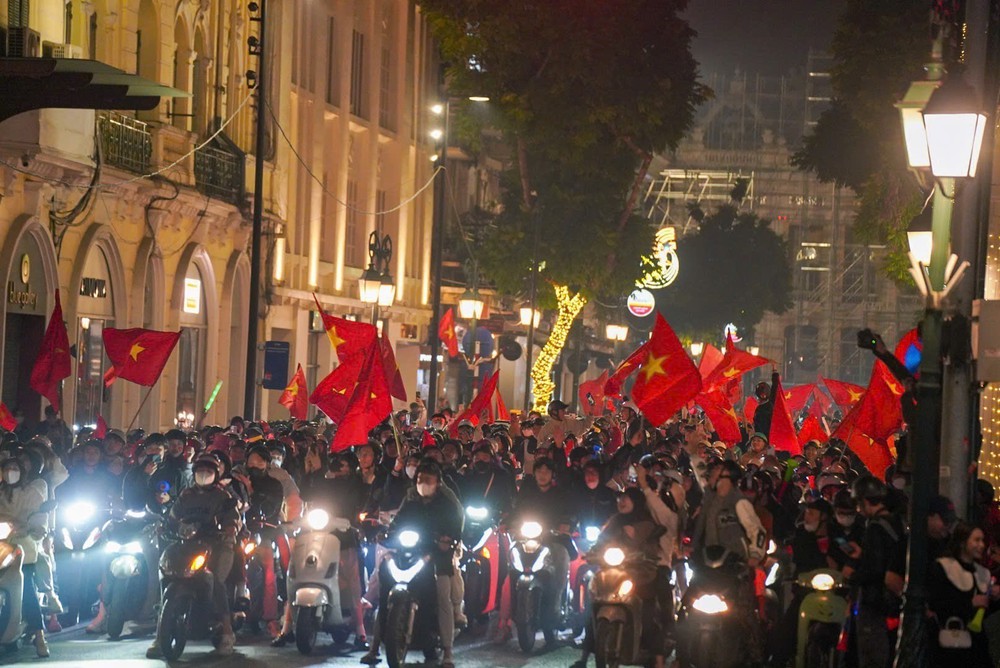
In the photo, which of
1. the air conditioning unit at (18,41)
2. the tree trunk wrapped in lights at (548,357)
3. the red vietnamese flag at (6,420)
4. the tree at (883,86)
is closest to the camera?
the red vietnamese flag at (6,420)

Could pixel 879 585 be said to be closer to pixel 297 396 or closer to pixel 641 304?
pixel 297 396

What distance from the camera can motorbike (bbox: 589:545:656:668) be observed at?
14.1 metres

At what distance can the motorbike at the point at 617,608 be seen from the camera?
14.1m

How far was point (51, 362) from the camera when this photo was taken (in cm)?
2180

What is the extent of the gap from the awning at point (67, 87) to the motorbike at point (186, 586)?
5.84 meters

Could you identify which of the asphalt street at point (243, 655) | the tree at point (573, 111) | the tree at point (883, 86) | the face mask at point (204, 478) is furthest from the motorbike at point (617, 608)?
the tree at point (573, 111)

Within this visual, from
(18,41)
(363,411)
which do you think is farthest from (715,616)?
(18,41)

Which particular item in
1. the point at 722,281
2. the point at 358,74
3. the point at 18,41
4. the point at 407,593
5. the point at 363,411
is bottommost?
the point at 407,593

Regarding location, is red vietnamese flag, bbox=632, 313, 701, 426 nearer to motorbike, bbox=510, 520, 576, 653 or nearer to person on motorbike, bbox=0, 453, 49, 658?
motorbike, bbox=510, 520, 576, 653

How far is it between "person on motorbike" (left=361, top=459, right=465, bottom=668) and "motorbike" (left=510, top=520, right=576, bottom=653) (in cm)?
137

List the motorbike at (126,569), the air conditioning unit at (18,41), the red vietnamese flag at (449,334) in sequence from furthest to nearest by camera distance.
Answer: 1. the red vietnamese flag at (449,334)
2. the air conditioning unit at (18,41)
3. the motorbike at (126,569)

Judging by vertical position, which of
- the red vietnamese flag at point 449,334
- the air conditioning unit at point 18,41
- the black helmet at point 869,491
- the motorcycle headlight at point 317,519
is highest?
the air conditioning unit at point 18,41

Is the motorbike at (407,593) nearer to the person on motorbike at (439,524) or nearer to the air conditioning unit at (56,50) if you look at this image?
the person on motorbike at (439,524)

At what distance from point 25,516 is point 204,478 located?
1.41 m
